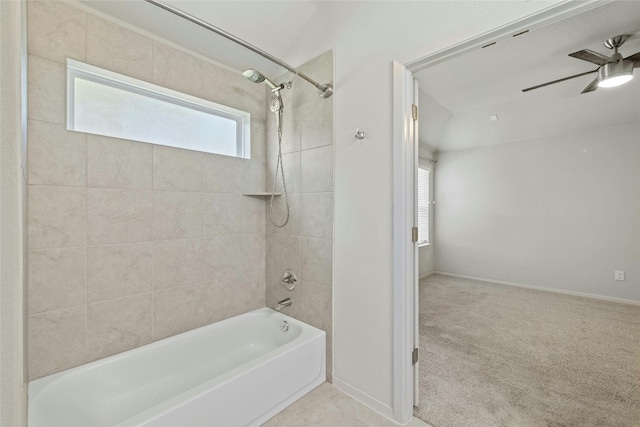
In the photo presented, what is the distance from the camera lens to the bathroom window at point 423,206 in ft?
16.5

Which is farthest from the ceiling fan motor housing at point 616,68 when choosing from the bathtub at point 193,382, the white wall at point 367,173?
the bathtub at point 193,382

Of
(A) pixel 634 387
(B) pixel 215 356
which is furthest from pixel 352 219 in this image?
(A) pixel 634 387

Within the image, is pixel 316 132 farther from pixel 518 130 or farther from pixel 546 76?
pixel 518 130

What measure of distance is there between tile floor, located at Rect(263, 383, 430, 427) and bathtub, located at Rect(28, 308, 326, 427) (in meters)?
0.06

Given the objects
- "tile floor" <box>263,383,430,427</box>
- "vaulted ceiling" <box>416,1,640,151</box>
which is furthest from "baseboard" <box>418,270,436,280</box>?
"tile floor" <box>263,383,430,427</box>

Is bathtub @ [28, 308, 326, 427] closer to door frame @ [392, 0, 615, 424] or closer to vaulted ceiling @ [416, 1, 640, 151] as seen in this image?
door frame @ [392, 0, 615, 424]

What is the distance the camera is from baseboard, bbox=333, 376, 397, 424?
1.61 metres

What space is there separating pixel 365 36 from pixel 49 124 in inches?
75.8

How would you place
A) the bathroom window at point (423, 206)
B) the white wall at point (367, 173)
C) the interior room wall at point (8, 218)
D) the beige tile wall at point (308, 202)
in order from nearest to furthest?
the interior room wall at point (8, 218), the white wall at point (367, 173), the beige tile wall at point (308, 202), the bathroom window at point (423, 206)

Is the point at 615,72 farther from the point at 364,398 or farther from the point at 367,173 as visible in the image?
the point at 364,398

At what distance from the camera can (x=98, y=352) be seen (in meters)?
1.62

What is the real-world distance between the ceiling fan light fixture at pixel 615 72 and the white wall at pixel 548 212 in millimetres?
2059

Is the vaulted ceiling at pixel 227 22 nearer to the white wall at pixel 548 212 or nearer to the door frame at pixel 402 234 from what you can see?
the door frame at pixel 402 234

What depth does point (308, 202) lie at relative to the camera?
207 cm
